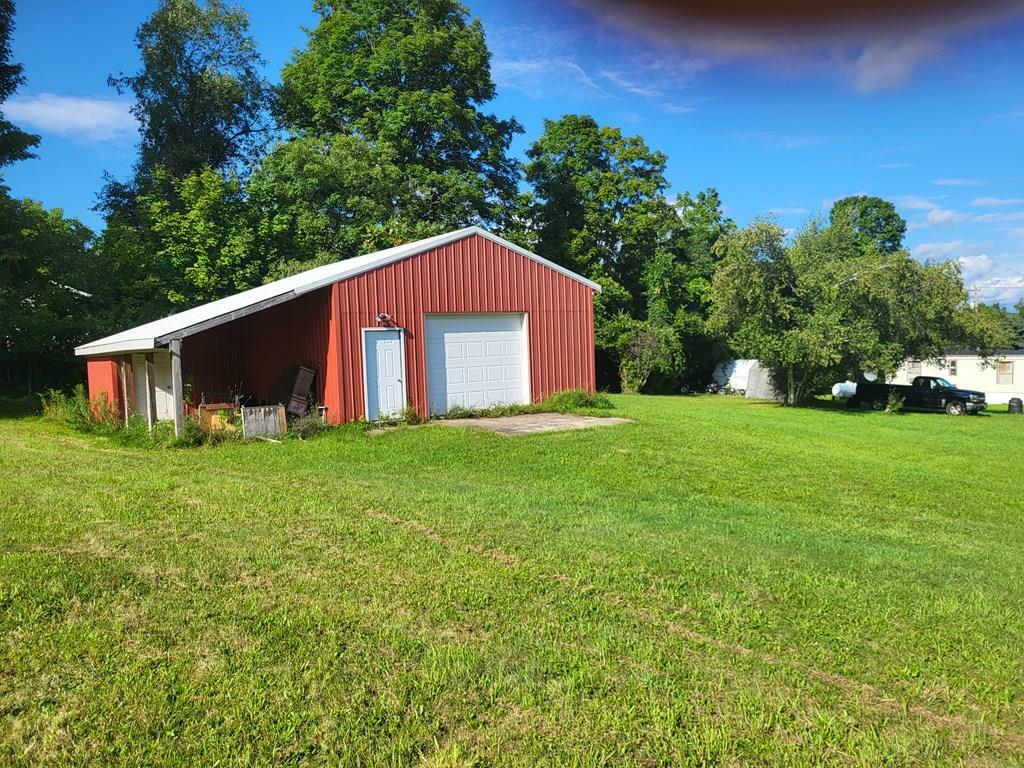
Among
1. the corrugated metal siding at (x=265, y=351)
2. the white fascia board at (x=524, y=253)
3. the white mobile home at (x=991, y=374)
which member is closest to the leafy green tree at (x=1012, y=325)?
the white mobile home at (x=991, y=374)

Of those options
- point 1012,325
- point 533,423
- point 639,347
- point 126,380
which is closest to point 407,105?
point 639,347

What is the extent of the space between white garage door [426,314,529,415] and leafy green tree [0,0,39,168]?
47.4 ft

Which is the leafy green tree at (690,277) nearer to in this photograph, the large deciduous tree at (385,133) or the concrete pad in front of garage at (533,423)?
the large deciduous tree at (385,133)

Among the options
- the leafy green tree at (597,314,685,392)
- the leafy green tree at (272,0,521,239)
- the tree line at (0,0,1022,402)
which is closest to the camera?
the tree line at (0,0,1022,402)

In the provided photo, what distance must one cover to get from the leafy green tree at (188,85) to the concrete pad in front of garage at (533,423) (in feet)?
75.5

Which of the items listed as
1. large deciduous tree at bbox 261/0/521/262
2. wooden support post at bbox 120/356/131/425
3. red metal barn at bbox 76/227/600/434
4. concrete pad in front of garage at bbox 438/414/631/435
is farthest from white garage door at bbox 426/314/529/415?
large deciduous tree at bbox 261/0/521/262

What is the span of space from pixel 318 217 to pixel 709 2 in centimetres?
2345

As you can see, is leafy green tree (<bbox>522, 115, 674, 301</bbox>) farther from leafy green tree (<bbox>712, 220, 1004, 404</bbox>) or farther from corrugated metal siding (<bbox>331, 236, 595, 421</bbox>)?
corrugated metal siding (<bbox>331, 236, 595, 421</bbox>)

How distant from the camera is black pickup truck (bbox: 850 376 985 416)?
2661 centimetres

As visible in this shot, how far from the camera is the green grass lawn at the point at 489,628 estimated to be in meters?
3.04

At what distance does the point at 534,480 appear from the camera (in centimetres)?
987

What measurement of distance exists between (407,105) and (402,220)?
4.89 metres

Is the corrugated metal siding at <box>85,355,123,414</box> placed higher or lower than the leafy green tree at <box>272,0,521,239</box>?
lower

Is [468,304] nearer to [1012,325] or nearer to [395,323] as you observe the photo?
[395,323]
